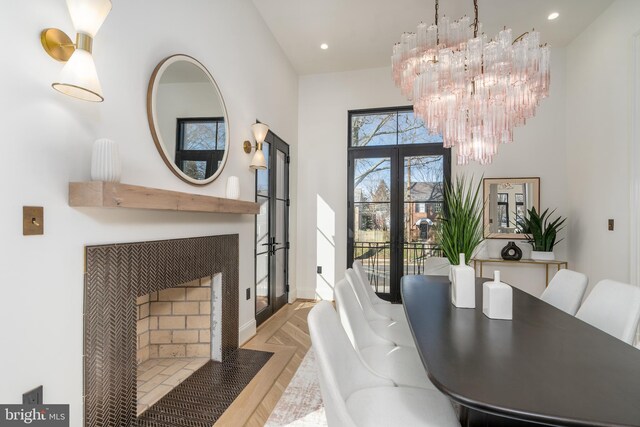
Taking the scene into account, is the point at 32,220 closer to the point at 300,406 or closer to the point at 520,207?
the point at 300,406

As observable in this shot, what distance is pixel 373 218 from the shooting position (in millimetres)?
4609

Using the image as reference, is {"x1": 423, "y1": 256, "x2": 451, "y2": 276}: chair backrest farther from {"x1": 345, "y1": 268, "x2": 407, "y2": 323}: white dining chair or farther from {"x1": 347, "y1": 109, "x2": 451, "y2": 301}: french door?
{"x1": 347, "y1": 109, "x2": 451, "y2": 301}: french door

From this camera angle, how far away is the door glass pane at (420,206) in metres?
4.42

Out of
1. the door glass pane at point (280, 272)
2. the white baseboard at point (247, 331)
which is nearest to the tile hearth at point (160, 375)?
the white baseboard at point (247, 331)

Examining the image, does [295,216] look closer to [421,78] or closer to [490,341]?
[421,78]

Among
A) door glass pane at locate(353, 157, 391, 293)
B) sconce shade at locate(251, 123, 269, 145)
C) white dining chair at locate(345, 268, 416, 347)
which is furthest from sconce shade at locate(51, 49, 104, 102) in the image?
door glass pane at locate(353, 157, 391, 293)

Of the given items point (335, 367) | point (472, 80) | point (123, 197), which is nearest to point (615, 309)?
point (335, 367)

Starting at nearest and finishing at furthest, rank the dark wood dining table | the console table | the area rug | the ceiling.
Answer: the dark wood dining table, the area rug, the ceiling, the console table

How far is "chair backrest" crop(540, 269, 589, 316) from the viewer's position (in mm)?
1899

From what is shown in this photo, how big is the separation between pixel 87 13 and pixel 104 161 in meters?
0.61

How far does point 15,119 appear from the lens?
1190mm

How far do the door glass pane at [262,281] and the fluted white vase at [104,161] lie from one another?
2151 millimetres

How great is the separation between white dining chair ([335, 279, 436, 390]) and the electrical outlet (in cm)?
129

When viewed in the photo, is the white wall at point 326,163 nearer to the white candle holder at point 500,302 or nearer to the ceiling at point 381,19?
the ceiling at point 381,19
